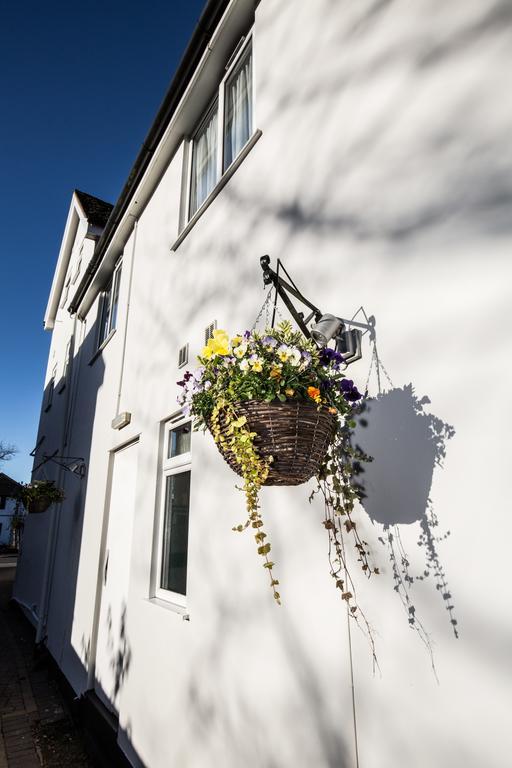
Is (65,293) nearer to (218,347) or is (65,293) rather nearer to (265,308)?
(265,308)

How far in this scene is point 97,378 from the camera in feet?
22.7

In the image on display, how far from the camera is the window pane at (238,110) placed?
12.4 feet

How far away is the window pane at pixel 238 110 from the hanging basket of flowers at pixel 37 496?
503 cm

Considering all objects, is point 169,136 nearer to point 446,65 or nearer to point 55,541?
point 446,65

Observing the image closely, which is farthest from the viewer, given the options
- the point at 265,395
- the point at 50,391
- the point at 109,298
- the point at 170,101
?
the point at 50,391

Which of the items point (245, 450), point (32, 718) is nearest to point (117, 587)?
point (32, 718)

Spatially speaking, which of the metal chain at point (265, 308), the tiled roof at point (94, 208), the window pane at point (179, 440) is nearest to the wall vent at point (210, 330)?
the metal chain at point (265, 308)

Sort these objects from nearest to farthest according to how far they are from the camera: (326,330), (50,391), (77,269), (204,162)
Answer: (326,330) → (204,162) → (77,269) → (50,391)

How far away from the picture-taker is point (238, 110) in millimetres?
3957

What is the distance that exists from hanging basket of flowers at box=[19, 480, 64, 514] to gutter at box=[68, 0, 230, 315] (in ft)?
12.1

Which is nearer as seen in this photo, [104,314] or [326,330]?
[326,330]

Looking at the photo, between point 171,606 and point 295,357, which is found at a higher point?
point 295,357

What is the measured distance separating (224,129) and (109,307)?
4045 millimetres

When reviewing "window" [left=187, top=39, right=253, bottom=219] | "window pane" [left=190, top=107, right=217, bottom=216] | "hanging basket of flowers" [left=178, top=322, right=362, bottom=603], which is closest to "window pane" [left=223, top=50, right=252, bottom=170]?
"window" [left=187, top=39, right=253, bottom=219]
